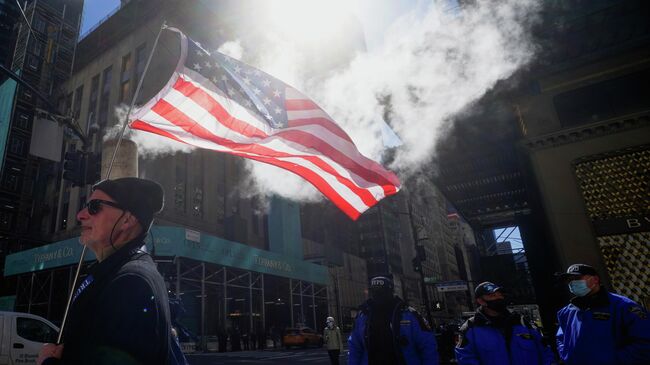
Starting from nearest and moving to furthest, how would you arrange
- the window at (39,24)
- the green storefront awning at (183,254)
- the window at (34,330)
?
the window at (34,330) → the green storefront awning at (183,254) → the window at (39,24)

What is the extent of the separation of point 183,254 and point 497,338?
62.9 ft

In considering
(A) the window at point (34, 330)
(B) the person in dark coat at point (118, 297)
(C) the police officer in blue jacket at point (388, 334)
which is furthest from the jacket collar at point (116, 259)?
(A) the window at point (34, 330)

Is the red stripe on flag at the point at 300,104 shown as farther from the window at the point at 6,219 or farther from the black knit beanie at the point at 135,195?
the window at the point at 6,219

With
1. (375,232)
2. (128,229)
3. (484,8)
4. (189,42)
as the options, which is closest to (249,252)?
(484,8)

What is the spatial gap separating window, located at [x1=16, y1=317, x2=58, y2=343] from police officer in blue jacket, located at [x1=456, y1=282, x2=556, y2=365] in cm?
906

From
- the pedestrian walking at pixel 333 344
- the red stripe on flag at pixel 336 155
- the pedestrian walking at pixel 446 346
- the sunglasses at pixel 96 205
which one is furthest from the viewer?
the pedestrian walking at pixel 446 346

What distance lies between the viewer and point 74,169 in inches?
342

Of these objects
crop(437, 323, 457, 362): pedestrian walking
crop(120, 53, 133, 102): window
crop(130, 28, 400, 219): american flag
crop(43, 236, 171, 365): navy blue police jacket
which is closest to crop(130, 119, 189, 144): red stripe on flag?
crop(130, 28, 400, 219): american flag

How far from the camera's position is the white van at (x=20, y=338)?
763 cm

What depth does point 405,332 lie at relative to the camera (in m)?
3.88

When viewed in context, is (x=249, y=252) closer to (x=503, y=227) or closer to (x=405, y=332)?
(x=503, y=227)

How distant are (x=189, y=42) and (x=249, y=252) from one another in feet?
70.8

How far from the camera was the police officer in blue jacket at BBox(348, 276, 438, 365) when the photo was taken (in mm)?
3814

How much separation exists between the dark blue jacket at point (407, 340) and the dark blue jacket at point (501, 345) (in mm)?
316
